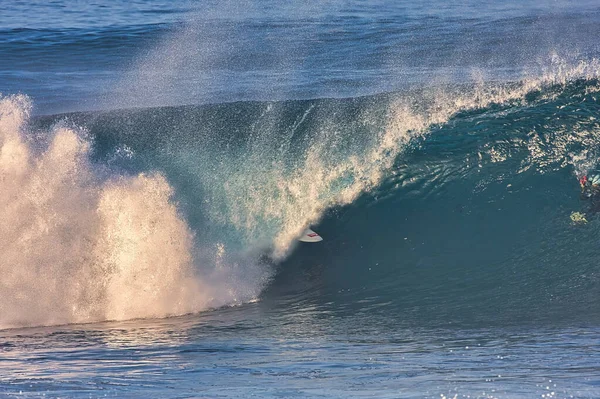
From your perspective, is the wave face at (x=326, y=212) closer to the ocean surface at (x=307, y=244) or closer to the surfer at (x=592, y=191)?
the ocean surface at (x=307, y=244)

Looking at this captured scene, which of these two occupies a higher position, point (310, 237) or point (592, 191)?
point (592, 191)

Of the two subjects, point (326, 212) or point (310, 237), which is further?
point (326, 212)

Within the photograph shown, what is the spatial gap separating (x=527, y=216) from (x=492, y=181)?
38.5 inches

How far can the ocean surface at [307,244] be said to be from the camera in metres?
7.64

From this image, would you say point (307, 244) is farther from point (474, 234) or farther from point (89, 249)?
point (89, 249)

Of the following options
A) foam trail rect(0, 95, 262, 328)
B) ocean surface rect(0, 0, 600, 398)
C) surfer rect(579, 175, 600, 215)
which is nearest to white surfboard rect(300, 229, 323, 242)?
ocean surface rect(0, 0, 600, 398)

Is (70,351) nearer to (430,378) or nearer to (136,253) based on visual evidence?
(136,253)

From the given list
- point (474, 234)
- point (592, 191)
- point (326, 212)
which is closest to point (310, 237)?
point (326, 212)

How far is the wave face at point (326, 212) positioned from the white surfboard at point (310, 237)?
0.14 meters

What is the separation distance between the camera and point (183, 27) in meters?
26.6

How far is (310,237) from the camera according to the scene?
40.0 feet

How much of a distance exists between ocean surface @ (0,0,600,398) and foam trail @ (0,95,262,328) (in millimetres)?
26

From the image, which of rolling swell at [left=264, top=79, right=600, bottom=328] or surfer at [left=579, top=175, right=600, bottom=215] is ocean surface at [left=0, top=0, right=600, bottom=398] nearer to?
rolling swell at [left=264, top=79, right=600, bottom=328]

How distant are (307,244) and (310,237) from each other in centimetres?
14
